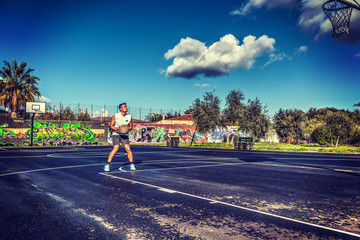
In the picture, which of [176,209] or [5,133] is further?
[5,133]

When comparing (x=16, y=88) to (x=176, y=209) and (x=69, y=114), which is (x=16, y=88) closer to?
(x=69, y=114)

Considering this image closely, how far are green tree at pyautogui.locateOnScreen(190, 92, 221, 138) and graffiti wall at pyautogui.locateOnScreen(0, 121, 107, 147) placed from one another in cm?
1267

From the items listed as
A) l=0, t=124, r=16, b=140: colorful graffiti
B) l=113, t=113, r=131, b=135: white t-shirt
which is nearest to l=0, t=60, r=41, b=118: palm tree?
l=0, t=124, r=16, b=140: colorful graffiti

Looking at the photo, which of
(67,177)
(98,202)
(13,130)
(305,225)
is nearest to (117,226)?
(98,202)

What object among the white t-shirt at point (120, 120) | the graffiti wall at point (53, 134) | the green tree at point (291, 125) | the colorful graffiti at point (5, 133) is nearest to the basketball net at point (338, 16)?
the white t-shirt at point (120, 120)

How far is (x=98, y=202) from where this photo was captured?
454cm

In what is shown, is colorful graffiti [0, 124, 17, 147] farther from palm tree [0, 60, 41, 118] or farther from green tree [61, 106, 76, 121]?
green tree [61, 106, 76, 121]

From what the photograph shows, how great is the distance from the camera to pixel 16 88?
103 feet

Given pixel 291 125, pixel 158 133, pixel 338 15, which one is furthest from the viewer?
pixel 291 125

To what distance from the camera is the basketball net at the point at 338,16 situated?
12312mm

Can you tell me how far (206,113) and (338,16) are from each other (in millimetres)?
22919

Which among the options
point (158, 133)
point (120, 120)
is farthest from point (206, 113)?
point (120, 120)

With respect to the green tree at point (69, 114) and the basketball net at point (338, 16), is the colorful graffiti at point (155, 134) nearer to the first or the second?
the green tree at point (69, 114)

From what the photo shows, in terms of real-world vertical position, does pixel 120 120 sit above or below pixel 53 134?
above
